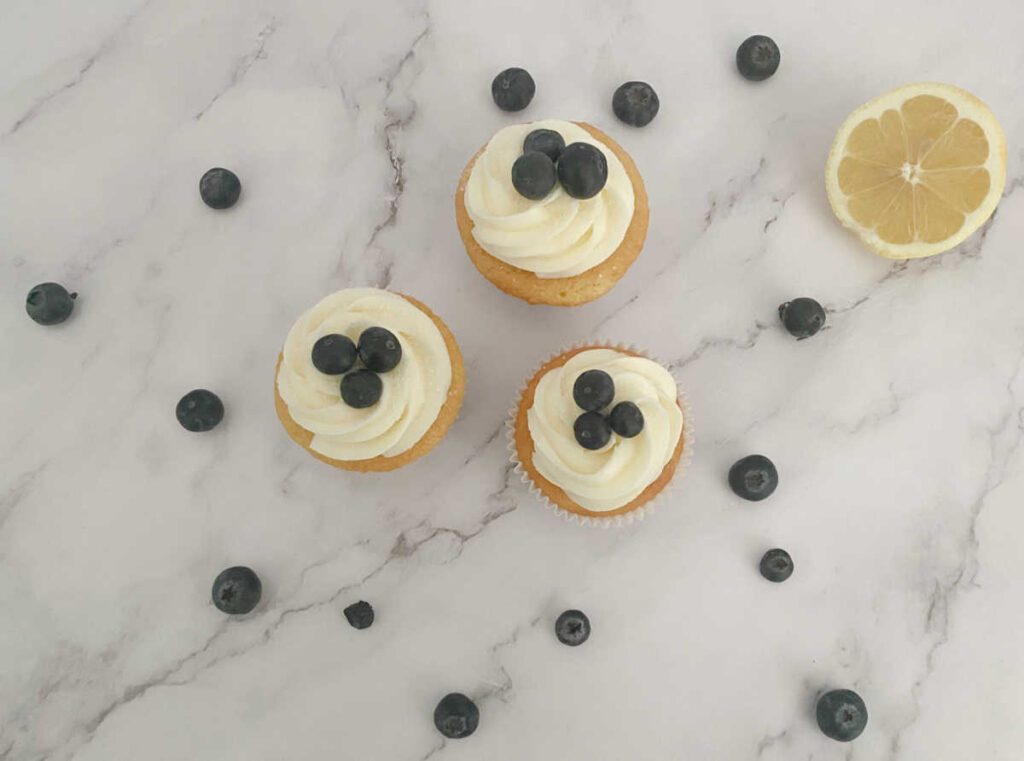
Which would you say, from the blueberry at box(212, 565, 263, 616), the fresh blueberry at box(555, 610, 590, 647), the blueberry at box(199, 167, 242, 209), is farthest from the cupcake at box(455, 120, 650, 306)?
the blueberry at box(212, 565, 263, 616)

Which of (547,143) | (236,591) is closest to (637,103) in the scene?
(547,143)

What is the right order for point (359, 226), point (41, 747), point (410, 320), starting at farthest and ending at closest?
point (359, 226)
point (41, 747)
point (410, 320)

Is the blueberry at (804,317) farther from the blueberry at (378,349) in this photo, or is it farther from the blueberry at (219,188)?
the blueberry at (219,188)

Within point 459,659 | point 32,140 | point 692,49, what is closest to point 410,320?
point 459,659

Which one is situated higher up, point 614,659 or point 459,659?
point 614,659

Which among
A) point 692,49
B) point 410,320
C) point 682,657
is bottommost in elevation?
point 682,657

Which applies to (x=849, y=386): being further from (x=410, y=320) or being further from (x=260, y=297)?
(x=260, y=297)
